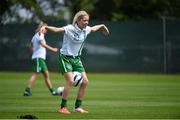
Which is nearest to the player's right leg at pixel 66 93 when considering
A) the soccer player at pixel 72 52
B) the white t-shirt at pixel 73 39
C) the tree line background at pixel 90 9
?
the soccer player at pixel 72 52

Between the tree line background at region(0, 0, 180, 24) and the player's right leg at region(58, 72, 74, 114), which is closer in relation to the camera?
the player's right leg at region(58, 72, 74, 114)

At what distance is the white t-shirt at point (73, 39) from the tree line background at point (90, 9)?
25560 millimetres

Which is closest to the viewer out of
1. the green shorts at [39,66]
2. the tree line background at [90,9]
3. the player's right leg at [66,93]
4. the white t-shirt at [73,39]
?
the player's right leg at [66,93]

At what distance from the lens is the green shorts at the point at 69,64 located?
1611 cm

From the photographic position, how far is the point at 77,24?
16062mm

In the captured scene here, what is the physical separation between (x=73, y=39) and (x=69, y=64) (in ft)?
1.79

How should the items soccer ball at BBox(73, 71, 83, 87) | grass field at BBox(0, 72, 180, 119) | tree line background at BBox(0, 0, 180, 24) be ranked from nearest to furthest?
1. grass field at BBox(0, 72, 180, 119)
2. soccer ball at BBox(73, 71, 83, 87)
3. tree line background at BBox(0, 0, 180, 24)

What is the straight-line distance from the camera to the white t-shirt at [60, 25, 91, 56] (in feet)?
52.7

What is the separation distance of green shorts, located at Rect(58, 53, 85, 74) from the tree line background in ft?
83.7

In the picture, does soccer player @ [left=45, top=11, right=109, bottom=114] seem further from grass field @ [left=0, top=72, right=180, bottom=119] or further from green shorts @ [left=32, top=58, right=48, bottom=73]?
green shorts @ [left=32, top=58, right=48, bottom=73]

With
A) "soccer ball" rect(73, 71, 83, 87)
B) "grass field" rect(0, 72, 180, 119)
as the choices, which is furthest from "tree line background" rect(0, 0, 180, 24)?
"soccer ball" rect(73, 71, 83, 87)

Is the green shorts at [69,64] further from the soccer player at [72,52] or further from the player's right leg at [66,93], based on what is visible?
the player's right leg at [66,93]

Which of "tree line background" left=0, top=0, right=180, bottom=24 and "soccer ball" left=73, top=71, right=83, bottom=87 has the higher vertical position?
"soccer ball" left=73, top=71, right=83, bottom=87

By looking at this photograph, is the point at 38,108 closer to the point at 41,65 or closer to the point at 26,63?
the point at 41,65
